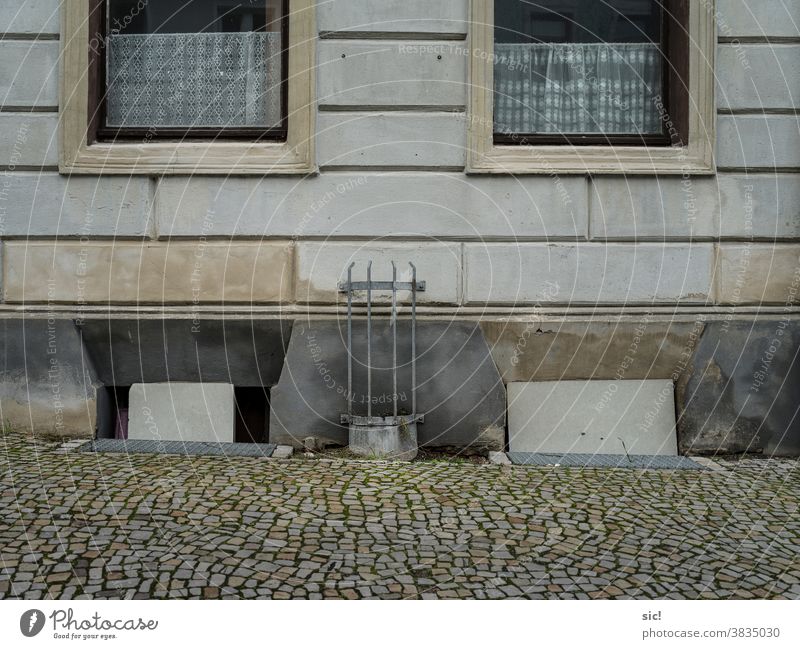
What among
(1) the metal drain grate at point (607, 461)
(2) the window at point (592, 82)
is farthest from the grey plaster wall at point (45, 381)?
(2) the window at point (592, 82)

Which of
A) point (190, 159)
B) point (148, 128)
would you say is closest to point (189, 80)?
point (148, 128)

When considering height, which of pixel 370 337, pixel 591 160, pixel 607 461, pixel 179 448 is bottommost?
pixel 607 461

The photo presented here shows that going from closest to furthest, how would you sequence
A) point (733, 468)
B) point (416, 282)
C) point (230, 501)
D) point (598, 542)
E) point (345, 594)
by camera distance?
point (345, 594) < point (598, 542) < point (230, 501) < point (733, 468) < point (416, 282)

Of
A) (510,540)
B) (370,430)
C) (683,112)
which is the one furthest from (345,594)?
(683,112)

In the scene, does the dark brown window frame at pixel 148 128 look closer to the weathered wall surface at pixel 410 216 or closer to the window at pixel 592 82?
the weathered wall surface at pixel 410 216

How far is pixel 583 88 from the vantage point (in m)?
7.45

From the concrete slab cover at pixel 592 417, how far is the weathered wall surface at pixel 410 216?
2.50 ft

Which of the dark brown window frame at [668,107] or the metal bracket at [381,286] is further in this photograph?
the dark brown window frame at [668,107]

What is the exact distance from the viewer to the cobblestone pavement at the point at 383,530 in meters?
3.82

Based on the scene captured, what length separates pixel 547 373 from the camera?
23.7 feet

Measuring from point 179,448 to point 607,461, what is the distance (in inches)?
146

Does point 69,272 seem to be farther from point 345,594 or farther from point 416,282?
point 345,594

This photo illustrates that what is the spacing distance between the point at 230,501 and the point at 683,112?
536 cm

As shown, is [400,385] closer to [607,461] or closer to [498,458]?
[498,458]
